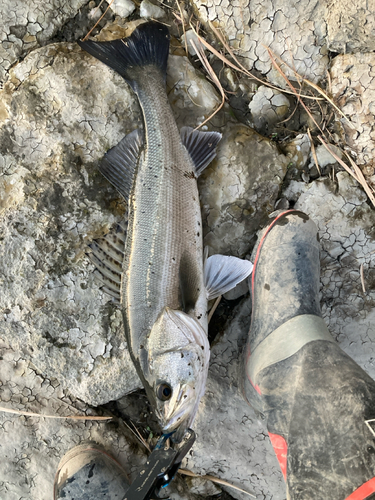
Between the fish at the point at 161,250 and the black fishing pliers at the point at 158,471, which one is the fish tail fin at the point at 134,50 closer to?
the fish at the point at 161,250

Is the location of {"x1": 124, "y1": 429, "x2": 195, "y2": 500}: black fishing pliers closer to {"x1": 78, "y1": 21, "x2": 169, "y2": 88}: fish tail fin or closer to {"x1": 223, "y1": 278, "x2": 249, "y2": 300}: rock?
{"x1": 223, "y1": 278, "x2": 249, "y2": 300}: rock

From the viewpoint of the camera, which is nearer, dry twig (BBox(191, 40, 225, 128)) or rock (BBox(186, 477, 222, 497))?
dry twig (BBox(191, 40, 225, 128))

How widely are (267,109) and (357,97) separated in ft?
2.03

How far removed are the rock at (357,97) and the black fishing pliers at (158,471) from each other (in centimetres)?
221

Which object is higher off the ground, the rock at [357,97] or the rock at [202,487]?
the rock at [357,97]

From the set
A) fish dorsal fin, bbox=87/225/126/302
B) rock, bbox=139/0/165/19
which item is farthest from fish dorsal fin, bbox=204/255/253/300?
rock, bbox=139/0/165/19

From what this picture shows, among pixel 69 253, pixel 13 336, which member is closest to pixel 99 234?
pixel 69 253

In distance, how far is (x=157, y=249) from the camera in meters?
2.18

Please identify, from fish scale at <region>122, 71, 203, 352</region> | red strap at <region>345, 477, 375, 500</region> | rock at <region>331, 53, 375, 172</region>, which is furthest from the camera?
rock at <region>331, 53, 375, 172</region>

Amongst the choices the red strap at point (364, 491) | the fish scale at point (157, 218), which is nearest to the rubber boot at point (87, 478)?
the fish scale at point (157, 218)

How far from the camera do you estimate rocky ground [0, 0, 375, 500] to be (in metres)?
2.45

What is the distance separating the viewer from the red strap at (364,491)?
1458 millimetres

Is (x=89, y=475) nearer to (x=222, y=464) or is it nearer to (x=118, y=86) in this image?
(x=222, y=464)

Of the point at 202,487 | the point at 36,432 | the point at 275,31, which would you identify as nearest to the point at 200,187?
the point at 275,31
